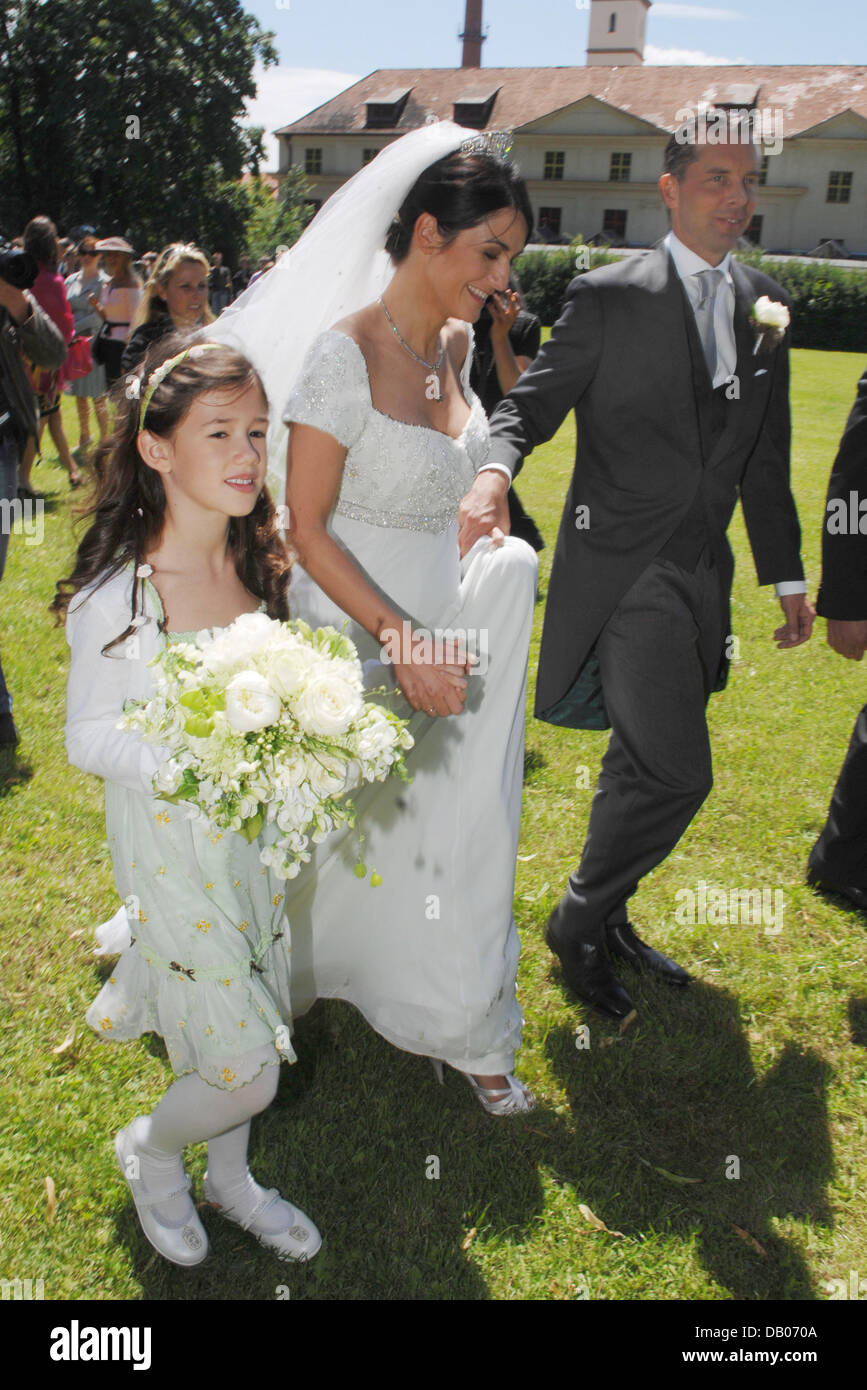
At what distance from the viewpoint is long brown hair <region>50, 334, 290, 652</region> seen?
263 cm

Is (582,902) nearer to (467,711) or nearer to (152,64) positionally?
(467,711)

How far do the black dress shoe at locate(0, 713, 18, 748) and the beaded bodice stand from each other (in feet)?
9.90

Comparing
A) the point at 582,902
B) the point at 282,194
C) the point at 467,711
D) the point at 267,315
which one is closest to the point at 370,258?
the point at 267,315

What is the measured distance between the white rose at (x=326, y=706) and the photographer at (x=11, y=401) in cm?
385

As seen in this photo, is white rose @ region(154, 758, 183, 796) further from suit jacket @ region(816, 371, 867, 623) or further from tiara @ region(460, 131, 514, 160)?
suit jacket @ region(816, 371, 867, 623)

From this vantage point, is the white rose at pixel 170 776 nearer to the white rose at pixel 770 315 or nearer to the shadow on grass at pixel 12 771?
the white rose at pixel 770 315

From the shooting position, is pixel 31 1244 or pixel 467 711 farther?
pixel 467 711

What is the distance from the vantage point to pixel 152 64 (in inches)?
1735

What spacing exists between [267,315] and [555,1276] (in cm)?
272

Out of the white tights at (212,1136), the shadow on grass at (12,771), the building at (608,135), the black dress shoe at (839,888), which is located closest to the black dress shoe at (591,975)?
the black dress shoe at (839,888)

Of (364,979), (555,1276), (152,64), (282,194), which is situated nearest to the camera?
(555,1276)

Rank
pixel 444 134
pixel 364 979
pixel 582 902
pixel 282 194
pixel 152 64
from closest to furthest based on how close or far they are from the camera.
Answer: pixel 444 134 < pixel 364 979 < pixel 582 902 < pixel 152 64 < pixel 282 194

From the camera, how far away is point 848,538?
154 inches

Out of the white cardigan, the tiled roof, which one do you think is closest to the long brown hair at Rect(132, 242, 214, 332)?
the white cardigan
